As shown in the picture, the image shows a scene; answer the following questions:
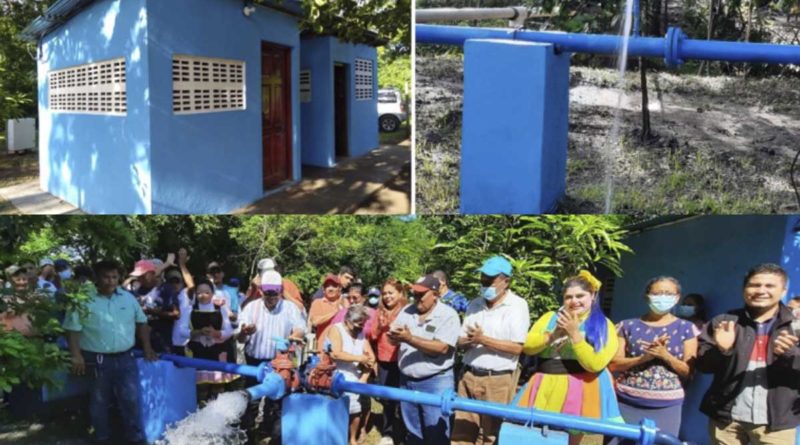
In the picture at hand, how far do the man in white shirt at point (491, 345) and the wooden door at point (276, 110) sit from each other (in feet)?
5.90

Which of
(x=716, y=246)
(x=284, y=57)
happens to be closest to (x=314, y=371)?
(x=716, y=246)

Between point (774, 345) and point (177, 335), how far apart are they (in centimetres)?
281

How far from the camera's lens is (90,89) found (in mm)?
Result: 3424

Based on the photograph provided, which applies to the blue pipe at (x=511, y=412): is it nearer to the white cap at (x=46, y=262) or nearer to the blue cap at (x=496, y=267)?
the blue cap at (x=496, y=267)

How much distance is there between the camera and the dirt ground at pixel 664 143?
99.4 inches

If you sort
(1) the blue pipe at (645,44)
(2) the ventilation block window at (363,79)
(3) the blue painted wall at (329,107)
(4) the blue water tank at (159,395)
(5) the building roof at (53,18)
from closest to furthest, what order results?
1. (1) the blue pipe at (645,44)
2. (5) the building roof at (53,18)
3. (4) the blue water tank at (159,395)
4. (3) the blue painted wall at (329,107)
5. (2) the ventilation block window at (363,79)

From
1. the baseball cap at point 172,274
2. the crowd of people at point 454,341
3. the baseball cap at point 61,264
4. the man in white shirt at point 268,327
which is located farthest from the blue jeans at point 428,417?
the baseball cap at point 61,264

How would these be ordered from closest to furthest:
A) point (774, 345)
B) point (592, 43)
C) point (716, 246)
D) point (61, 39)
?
point (592, 43)
point (774, 345)
point (716, 246)
point (61, 39)

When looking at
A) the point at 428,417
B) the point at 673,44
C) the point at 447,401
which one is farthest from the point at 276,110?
the point at 673,44

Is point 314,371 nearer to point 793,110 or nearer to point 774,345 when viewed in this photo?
point 774,345

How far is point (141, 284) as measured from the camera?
12.4 ft

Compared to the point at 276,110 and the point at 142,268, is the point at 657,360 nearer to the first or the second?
the point at 142,268

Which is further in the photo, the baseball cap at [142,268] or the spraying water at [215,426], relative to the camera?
the baseball cap at [142,268]

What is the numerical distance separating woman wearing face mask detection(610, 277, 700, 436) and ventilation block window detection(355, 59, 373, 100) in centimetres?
225
